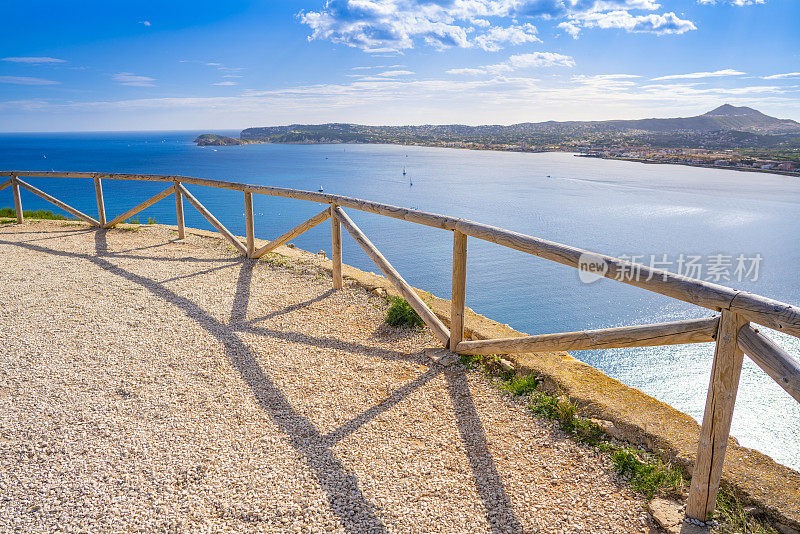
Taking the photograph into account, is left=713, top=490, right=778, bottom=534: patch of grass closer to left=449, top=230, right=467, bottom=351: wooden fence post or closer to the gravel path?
the gravel path

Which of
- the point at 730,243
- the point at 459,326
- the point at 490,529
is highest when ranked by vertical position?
the point at 459,326

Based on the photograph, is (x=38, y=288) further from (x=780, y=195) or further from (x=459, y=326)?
(x=780, y=195)

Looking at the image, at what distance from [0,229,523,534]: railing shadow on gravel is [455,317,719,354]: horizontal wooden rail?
0.52 metres

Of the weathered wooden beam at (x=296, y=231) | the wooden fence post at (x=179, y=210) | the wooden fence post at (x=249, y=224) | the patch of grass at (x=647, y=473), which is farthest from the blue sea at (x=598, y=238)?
the wooden fence post at (x=179, y=210)

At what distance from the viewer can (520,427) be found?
360 centimetres

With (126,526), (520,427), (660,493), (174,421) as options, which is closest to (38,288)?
(174,421)

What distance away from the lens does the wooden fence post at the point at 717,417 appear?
7.97 ft

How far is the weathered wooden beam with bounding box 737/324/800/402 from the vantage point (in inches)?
83.8

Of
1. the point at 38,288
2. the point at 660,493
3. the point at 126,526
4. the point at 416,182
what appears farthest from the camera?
the point at 416,182

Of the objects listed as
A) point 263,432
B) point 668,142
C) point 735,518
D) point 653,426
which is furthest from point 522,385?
point 668,142

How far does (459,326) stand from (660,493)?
224 centimetres

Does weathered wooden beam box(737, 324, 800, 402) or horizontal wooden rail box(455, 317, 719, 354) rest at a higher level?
weathered wooden beam box(737, 324, 800, 402)

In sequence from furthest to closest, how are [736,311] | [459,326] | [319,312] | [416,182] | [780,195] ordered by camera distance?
[416,182] → [780,195] → [319,312] → [459,326] → [736,311]

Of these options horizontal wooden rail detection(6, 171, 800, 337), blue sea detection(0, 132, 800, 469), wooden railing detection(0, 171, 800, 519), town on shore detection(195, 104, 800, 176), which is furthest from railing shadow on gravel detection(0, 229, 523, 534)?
town on shore detection(195, 104, 800, 176)
